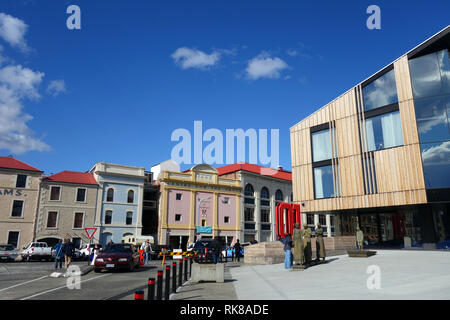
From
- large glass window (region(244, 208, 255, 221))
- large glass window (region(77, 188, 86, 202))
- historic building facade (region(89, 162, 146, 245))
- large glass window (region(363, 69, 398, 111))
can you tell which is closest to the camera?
large glass window (region(363, 69, 398, 111))

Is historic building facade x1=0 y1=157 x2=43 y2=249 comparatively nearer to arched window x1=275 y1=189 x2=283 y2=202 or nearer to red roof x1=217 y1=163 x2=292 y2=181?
red roof x1=217 y1=163 x2=292 y2=181

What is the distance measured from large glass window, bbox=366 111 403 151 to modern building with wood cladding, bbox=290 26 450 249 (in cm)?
7

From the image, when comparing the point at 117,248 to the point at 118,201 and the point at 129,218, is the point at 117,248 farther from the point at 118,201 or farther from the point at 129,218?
the point at 129,218

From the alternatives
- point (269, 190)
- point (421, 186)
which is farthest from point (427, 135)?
point (269, 190)

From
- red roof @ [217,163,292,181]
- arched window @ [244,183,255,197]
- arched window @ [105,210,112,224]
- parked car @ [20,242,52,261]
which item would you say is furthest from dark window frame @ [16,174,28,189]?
arched window @ [244,183,255,197]

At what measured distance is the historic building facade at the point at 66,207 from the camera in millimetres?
33594

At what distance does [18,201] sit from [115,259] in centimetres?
2331

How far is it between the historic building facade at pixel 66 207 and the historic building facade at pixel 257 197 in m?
20.2

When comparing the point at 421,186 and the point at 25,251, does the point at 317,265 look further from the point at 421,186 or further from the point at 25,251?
the point at 25,251

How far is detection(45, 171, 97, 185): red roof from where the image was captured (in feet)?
116

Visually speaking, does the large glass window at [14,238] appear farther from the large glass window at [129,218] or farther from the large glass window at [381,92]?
the large glass window at [381,92]

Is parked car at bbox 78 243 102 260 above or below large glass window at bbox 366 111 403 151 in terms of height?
below
